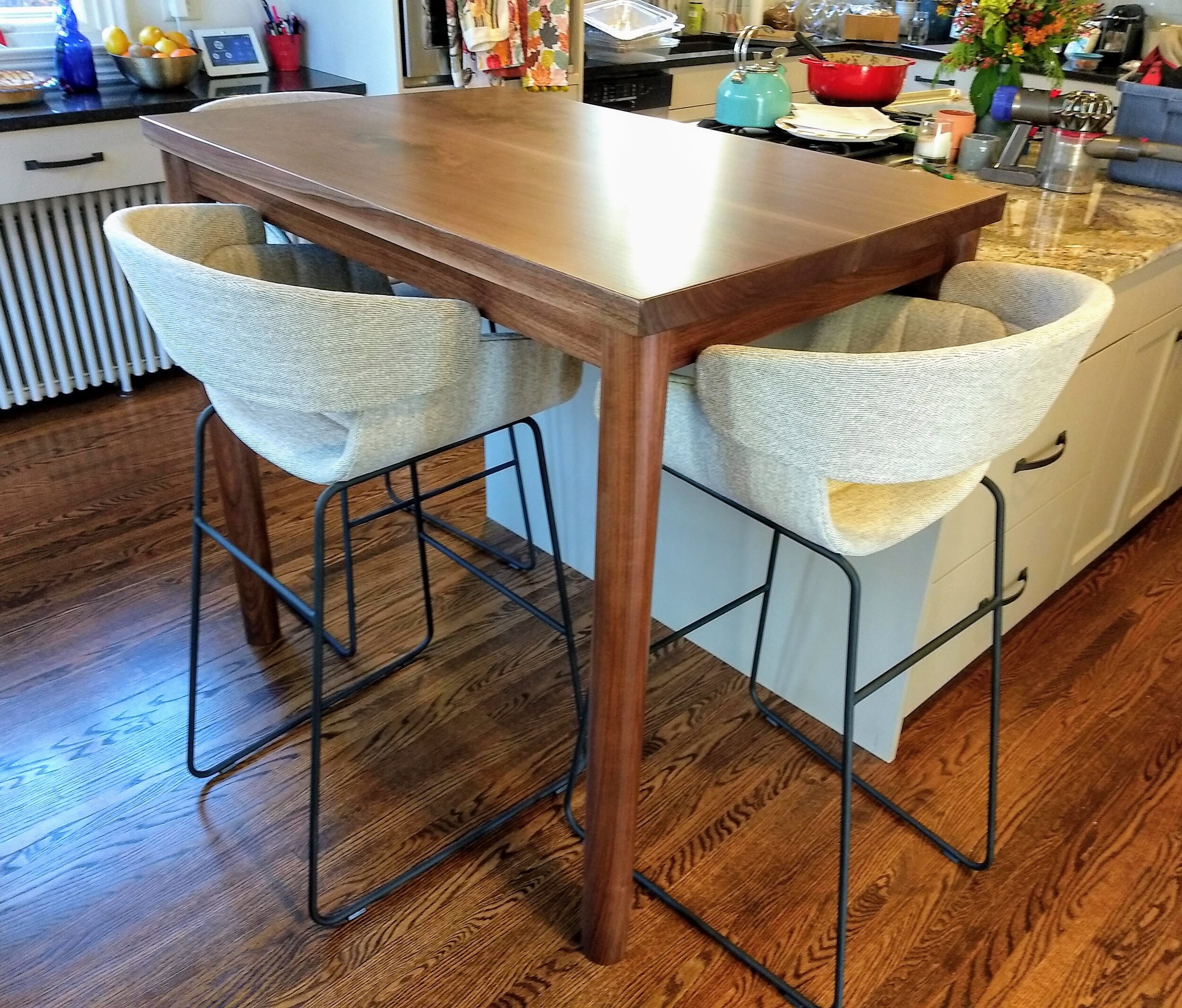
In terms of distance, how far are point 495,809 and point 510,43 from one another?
241 cm

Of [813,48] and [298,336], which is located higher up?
[813,48]

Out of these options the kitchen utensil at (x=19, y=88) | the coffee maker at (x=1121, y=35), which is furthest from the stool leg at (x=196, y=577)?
the coffee maker at (x=1121, y=35)

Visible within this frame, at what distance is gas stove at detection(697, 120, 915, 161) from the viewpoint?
7.07 feet

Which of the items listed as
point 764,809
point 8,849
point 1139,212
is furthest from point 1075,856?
point 8,849

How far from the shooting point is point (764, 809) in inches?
66.7

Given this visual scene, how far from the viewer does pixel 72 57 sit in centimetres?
270

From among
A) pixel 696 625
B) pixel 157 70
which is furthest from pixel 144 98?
pixel 696 625

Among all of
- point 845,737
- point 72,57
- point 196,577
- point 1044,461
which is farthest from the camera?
point 72,57

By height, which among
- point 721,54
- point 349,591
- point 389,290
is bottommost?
point 349,591

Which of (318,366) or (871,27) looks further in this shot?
(871,27)

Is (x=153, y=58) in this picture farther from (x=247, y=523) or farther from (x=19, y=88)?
(x=247, y=523)

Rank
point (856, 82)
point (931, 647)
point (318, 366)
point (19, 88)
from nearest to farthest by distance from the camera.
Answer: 1. point (318, 366)
2. point (931, 647)
3. point (856, 82)
4. point (19, 88)

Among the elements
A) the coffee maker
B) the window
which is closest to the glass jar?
the window

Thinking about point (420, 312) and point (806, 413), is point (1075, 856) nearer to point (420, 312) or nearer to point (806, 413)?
point (806, 413)
